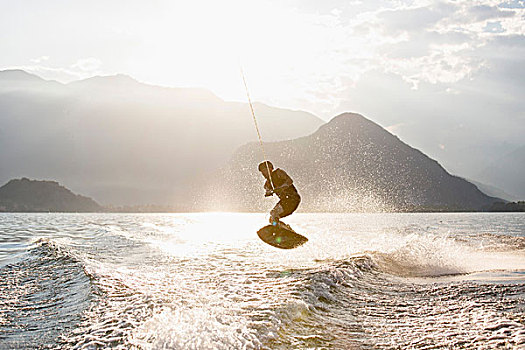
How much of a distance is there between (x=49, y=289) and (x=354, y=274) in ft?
26.6

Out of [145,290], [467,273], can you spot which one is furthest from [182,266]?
[467,273]

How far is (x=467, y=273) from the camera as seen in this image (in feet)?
36.2

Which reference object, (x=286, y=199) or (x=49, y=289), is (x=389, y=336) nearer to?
(x=49, y=289)

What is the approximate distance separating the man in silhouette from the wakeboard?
0.40m

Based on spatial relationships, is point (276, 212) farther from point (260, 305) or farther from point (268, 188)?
point (260, 305)

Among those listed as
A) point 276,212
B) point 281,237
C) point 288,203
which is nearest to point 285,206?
point 288,203

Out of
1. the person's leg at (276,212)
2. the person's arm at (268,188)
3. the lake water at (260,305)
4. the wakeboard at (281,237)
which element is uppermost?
the person's arm at (268,188)

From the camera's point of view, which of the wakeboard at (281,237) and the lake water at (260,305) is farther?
the wakeboard at (281,237)

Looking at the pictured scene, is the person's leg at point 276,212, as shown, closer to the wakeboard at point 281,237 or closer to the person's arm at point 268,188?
the wakeboard at point 281,237

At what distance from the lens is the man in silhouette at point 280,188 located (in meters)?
15.4

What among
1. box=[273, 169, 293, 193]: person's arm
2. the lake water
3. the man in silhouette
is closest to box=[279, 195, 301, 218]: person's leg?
the man in silhouette

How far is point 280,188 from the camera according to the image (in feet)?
49.9

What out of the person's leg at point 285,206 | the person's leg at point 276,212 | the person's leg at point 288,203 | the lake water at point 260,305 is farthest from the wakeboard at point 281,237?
the lake water at point 260,305

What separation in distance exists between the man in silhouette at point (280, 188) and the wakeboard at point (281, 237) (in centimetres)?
40
